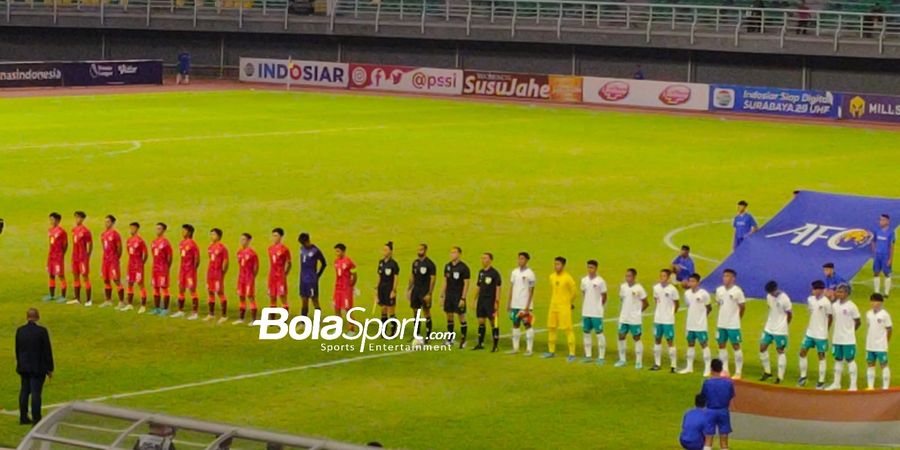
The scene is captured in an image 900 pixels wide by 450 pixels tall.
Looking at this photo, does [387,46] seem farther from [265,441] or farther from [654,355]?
[265,441]

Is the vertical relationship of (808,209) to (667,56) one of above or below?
below

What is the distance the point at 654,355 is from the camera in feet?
87.9

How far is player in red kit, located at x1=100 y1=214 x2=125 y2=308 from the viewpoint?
30219mm

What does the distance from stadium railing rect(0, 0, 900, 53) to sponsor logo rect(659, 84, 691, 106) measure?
3.70 m

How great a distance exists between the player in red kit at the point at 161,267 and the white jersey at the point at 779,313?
10.7 meters

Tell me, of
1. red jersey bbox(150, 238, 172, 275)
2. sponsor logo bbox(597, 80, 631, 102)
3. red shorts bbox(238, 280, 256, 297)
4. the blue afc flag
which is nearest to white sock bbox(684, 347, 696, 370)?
the blue afc flag

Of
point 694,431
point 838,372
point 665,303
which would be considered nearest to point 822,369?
point 838,372

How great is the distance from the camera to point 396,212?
43.2 metres

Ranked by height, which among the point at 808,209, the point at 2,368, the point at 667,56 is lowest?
the point at 2,368

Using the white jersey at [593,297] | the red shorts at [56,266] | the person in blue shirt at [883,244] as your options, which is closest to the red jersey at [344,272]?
the white jersey at [593,297]

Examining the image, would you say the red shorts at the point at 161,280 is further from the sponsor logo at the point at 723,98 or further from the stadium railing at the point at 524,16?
the stadium railing at the point at 524,16

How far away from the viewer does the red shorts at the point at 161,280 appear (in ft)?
98.3

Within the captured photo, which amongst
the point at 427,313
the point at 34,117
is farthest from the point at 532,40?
the point at 427,313

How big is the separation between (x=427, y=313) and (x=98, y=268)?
10146mm
